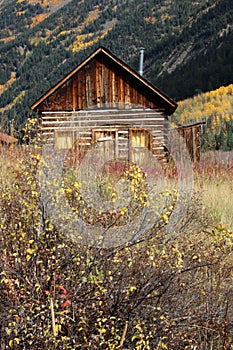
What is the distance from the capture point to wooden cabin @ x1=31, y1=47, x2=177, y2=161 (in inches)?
770

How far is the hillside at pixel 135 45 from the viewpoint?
253 feet

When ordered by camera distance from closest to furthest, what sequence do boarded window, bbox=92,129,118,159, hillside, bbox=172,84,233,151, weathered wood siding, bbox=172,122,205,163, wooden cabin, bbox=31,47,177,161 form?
1. weathered wood siding, bbox=172,122,205,163
2. wooden cabin, bbox=31,47,177,161
3. boarded window, bbox=92,129,118,159
4. hillside, bbox=172,84,233,151

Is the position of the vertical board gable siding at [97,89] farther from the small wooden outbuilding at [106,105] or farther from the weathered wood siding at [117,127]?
the weathered wood siding at [117,127]

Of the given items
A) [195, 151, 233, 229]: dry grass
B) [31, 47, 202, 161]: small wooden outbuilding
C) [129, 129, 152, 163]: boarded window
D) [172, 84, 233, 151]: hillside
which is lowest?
[195, 151, 233, 229]: dry grass

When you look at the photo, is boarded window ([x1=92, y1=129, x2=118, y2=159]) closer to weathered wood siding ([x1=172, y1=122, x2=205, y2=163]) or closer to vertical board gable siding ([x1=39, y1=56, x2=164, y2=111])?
vertical board gable siding ([x1=39, y1=56, x2=164, y2=111])

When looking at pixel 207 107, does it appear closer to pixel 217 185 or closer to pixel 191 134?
pixel 191 134

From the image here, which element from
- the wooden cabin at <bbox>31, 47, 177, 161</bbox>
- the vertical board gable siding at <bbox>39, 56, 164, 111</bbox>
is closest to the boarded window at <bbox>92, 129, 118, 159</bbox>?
the wooden cabin at <bbox>31, 47, 177, 161</bbox>

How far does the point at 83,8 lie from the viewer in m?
200

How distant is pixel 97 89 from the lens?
19828mm

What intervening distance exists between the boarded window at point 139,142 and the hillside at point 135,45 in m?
14.8

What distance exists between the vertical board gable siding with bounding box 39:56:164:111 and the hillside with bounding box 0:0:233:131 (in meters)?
15.3

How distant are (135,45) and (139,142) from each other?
12109 cm

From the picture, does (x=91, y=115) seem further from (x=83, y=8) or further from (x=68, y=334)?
(x=83, y=8)

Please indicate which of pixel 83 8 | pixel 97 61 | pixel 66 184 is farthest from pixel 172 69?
pixel 83 8
